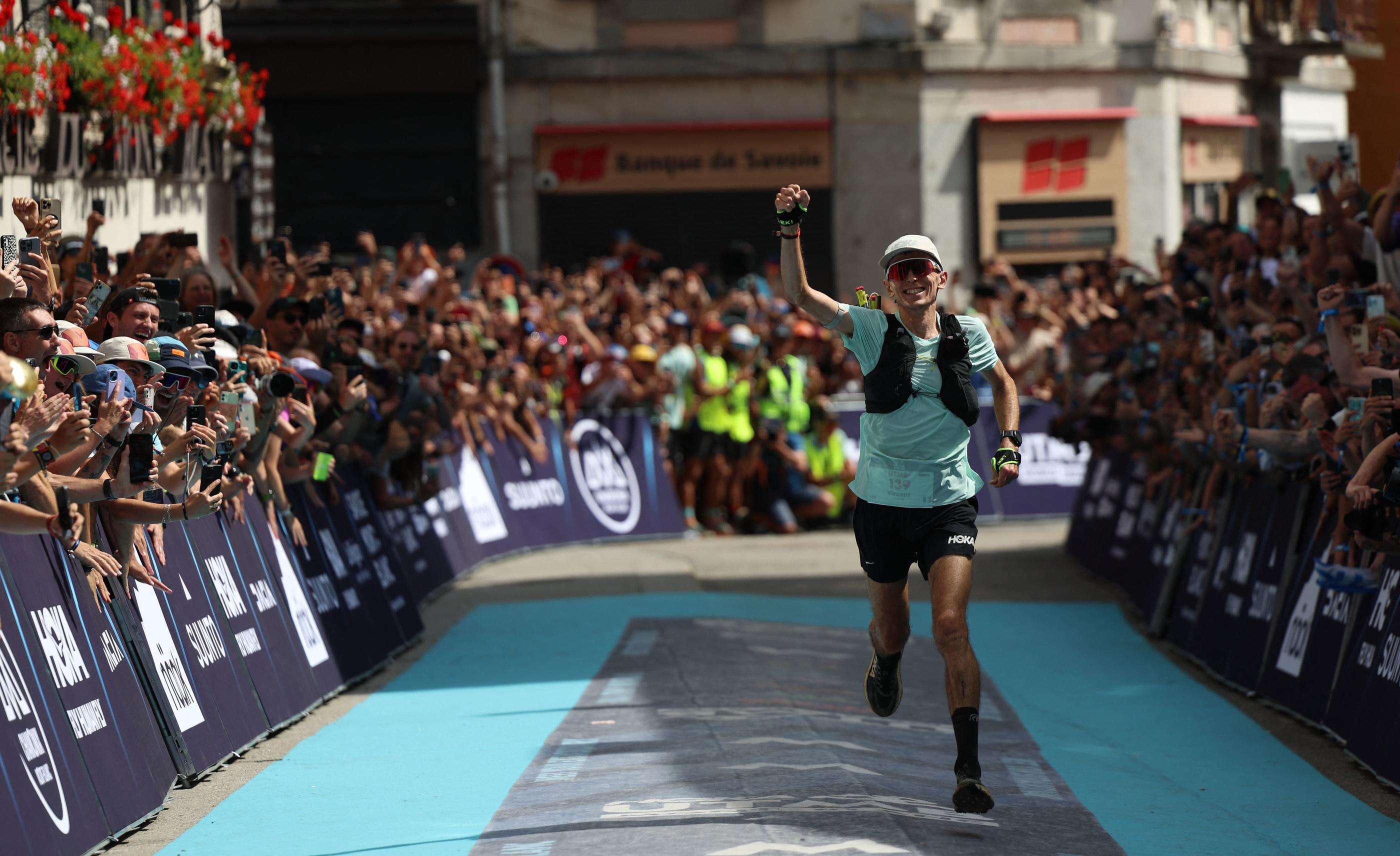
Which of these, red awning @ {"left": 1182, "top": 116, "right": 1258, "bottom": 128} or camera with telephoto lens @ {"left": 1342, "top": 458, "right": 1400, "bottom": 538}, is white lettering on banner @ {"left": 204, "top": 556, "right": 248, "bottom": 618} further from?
red awning @ {"left": 1182, "top": 116, "right": 1258, "bottom": 128}

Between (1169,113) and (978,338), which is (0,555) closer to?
(978,338)

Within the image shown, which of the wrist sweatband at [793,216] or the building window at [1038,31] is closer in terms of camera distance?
the wrist sweatband at [793,216]

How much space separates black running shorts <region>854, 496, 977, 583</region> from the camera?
8.05 metres

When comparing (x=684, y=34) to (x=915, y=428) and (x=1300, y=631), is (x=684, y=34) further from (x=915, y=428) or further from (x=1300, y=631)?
(x=915, y=428)

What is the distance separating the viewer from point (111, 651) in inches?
330

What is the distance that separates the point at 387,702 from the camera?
11.8 meters

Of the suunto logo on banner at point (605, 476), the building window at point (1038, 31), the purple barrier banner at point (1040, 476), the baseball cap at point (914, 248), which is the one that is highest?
the baseball cap at point (914, 248)

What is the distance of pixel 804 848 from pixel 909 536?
1717mm

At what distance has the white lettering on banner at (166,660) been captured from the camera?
29.2 ft

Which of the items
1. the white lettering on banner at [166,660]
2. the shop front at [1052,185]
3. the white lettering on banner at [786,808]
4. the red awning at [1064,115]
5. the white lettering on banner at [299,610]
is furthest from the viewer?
the shop front at [1052,185]

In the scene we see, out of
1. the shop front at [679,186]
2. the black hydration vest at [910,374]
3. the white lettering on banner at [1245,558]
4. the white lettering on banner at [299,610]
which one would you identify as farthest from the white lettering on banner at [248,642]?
the shop front at [679,186]

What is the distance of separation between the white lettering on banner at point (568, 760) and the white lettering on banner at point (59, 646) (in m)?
2.17

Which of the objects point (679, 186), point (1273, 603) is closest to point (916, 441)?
point (1273, 603)

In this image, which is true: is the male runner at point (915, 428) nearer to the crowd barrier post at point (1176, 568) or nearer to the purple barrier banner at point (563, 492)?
the crowd barrier post at point (1176, 568)
